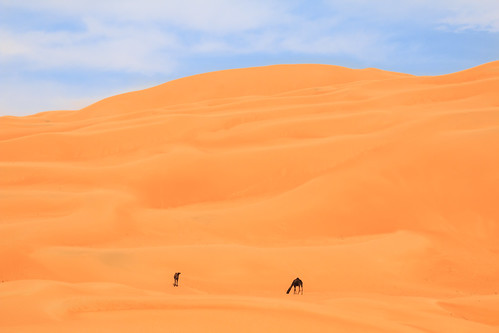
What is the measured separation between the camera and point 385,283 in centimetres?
1438

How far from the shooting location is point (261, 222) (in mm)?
18031

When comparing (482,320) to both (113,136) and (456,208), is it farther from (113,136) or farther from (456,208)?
(113,136)

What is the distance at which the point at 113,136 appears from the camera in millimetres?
28719

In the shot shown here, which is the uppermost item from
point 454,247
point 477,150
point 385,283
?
point 477,150

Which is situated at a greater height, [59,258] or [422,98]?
[422,98]

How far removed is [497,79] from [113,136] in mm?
A: 20499

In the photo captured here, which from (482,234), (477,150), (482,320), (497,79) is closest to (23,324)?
(482,320)

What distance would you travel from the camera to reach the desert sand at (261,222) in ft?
27.8

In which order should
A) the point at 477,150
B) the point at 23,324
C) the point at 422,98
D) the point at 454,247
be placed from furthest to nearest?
1. the point at 422,98
2. the point at 477,150
3. the point at 454,247
4. the point at 23,324

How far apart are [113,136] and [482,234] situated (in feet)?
56.7

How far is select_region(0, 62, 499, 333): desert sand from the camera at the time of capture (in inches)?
333

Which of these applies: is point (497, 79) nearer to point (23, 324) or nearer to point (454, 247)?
point (454, 247)

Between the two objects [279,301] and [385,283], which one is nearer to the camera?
[279,301]

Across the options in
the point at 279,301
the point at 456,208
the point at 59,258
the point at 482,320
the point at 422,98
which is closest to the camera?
the point at 279,301
